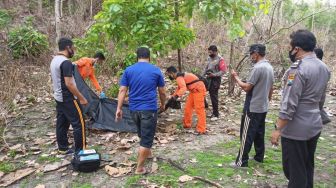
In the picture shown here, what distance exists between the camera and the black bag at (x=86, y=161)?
4924mm

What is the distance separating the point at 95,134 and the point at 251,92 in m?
3.24

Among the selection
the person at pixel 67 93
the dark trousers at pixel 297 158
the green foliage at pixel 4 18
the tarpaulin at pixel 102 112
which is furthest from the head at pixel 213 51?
the green foliage at pixel 4 18

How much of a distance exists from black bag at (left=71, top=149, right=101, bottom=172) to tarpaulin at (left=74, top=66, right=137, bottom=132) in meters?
1.65

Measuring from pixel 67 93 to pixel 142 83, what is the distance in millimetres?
1416

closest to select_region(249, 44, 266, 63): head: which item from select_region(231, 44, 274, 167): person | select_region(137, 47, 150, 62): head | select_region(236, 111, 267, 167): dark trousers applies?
select_region(231, 44, 274, 167): person

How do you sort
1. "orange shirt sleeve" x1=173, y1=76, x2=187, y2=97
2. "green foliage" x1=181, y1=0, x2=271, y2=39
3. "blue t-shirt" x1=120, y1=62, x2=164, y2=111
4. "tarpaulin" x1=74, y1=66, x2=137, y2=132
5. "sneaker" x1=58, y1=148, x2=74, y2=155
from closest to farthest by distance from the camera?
"blue t-shirt" x1=120, y1=62, x2=164, y2=111 < "sneaker" x1=58, y1=148, x2=74, y2=155 < "green foliage" x1=181, y1=0, x2=271, y2=39 < "orange shirt sleeve" x1=173, y1=76, x2=187, y2=97 < "tarpaulin" x1=74, y1=66, x2=137, y2=132

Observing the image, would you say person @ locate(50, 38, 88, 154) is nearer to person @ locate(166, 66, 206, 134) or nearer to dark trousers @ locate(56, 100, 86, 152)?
dark trousers @ locate(56, 100, 86, 152)

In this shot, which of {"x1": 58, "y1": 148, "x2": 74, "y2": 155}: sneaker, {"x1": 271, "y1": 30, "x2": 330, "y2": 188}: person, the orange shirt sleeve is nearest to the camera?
{"x1": 271, "y1": 30, "x2": 330, "y2": 188}: person

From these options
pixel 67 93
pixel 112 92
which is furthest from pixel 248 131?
pixel 112 92

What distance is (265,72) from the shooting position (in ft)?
15.9

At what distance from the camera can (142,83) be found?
4.72m

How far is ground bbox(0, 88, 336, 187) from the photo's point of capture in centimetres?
481

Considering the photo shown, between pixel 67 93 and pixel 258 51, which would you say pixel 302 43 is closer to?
pixel 258 51

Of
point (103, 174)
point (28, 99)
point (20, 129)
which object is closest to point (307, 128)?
point (103, 174)
